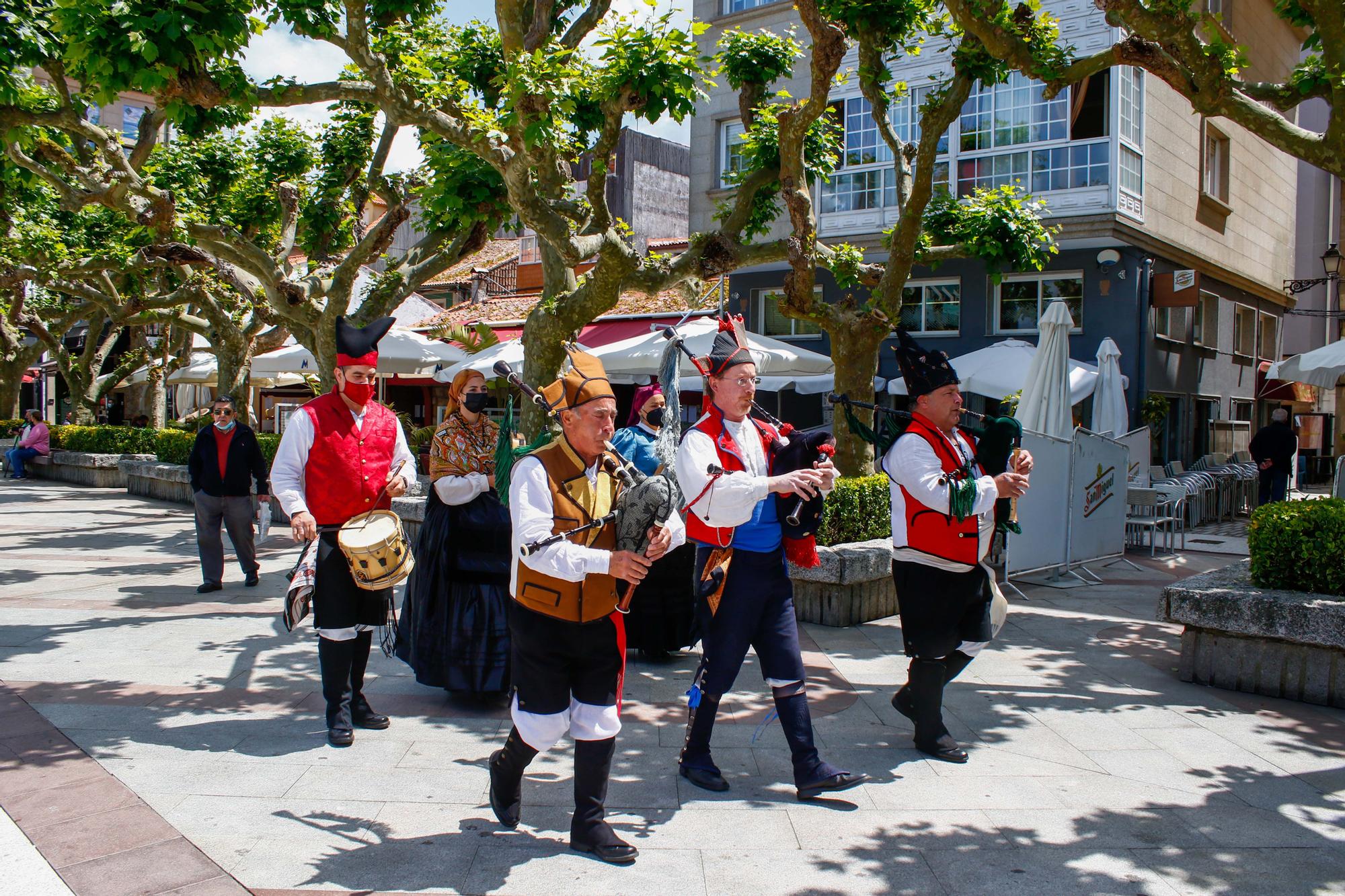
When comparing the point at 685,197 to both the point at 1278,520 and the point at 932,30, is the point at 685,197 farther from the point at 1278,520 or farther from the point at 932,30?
the point at 1278,520

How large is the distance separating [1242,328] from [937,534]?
818 inches

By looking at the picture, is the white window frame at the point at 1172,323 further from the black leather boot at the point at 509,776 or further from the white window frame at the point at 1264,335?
the black leather boot at the point at 509,776

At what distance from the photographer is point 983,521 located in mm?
4836

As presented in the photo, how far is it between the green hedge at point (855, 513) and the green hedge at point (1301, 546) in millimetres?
2584

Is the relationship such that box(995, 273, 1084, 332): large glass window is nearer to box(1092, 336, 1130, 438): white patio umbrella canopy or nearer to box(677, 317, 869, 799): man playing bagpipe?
box(1092, 336, 1130, 438): white patio umbrella canopy

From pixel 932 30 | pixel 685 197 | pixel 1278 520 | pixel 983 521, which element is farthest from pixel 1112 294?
pixel 685 197

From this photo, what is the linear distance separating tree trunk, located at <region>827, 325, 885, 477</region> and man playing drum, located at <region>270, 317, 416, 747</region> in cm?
508

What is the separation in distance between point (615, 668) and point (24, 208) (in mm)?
18054

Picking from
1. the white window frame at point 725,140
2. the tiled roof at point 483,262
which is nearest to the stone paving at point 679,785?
the white window frame at point 725,140

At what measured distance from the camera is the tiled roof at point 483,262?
30.0 m

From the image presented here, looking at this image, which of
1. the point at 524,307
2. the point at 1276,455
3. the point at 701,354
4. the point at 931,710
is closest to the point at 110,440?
the point at 524,307

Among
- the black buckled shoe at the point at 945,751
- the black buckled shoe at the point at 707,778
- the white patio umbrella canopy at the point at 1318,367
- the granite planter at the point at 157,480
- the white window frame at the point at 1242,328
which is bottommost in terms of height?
the black buckled shoe at the point at 707,778

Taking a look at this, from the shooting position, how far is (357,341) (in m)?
4.86

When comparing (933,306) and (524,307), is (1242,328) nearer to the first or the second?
(933,306)
